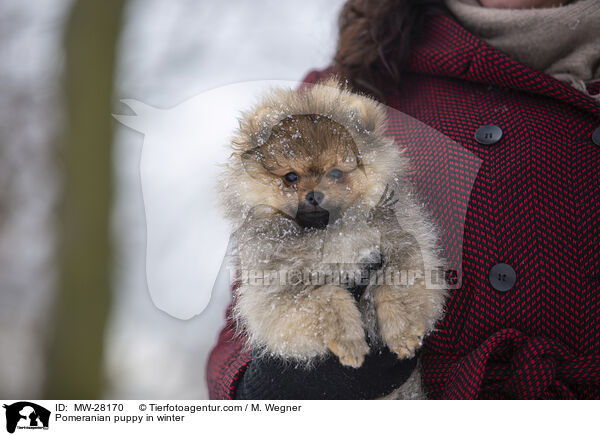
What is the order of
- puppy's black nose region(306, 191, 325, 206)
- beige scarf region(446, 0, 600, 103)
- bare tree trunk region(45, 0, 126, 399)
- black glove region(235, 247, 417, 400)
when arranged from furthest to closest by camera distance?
1. beige scarf region(446, 0, 600, 103)
2. bare tree trunk region(45, 0, 126, 399)
3. black glove region(235, 247, 417, 400)
4. puppy's black nose region(306, 191, 325, 206)

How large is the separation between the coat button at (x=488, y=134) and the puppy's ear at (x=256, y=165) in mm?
537

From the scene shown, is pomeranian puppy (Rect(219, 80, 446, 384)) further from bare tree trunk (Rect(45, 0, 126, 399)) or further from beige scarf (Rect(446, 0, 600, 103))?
beige scarf (Rect(446, 0, 600, 103))

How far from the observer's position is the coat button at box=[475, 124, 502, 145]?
112 cm

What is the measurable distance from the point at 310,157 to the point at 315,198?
0.07m

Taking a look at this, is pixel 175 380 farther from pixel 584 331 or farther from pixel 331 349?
pixel 584 331

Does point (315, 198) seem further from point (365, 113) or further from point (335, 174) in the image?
point (365, 113)

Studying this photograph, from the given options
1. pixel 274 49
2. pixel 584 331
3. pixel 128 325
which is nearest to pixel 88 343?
pixel 128 325

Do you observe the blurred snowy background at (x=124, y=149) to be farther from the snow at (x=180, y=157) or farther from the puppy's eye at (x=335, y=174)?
the puppy's eye at (x=335, y=174)

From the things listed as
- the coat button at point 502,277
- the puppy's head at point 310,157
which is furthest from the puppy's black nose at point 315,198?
the coat button at point 502,277

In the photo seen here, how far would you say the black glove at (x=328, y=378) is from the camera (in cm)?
Result: 97

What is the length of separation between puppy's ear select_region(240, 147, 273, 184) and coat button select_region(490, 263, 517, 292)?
1.69 feet

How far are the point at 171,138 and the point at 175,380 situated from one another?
61 cm
